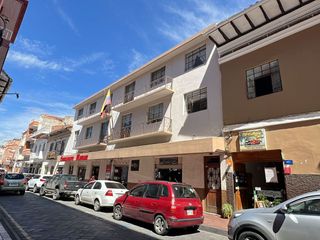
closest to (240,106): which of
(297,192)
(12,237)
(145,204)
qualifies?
(297,192)

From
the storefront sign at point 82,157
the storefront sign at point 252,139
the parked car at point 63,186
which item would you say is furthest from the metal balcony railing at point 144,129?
the storefront sign at point 252,139

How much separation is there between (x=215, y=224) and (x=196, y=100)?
7.52 meters

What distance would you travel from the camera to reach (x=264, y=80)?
1152cm

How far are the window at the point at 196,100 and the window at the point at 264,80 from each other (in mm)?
2988

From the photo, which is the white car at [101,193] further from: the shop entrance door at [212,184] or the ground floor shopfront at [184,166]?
the shop entrance door at [212,184]

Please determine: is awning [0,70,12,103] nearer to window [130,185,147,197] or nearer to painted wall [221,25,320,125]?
window [130,185,147,197]

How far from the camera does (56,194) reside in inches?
667

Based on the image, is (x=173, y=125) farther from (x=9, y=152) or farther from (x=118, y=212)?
(x=9, y=152)

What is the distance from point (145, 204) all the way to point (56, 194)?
10.5 metres

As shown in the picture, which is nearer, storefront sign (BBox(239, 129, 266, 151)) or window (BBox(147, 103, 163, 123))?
storefront sign (BBox(239, 129, 266, 151))

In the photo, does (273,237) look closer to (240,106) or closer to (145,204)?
(145,204)

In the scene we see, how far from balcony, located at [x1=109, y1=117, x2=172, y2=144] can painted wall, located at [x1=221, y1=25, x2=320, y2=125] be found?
4.70 metres

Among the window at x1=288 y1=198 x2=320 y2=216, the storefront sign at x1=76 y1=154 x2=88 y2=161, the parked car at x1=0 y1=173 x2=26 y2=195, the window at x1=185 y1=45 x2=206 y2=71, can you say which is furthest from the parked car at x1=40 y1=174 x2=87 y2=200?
the window at x1=288 y1=198 x2=320 y2=216

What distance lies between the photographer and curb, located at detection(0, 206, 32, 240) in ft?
22.9
